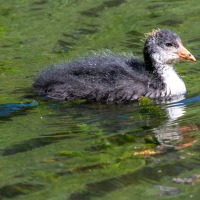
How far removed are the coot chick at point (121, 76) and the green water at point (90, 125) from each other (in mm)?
145

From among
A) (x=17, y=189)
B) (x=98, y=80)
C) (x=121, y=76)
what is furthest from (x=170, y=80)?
(x=17, y=189)

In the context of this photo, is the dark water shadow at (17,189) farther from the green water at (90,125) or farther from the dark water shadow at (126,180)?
the dark water shadow at (126,180)

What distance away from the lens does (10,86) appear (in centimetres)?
885

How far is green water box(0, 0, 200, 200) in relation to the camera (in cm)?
571

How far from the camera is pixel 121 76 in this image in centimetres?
825

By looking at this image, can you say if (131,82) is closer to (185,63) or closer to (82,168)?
(185,63)

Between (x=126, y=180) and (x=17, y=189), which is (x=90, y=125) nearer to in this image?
(x=126, y=180)

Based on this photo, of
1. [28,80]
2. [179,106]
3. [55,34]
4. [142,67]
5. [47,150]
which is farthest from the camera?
[55,34]

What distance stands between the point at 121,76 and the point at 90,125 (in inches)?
44.0

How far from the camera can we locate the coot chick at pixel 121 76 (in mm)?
8258

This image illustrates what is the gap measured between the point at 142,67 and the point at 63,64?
88 centimetres

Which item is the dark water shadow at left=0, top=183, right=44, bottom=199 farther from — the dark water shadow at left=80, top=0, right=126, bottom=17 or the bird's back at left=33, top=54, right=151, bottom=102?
the dark water shadow at left=80, top=0, right=126, bottom=17

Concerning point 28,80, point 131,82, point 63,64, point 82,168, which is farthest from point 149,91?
point 82,168

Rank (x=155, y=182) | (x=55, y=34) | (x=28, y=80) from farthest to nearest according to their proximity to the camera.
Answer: (x=55, y=34)
(x=28, y=80)
(x=155, y=182)
